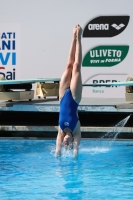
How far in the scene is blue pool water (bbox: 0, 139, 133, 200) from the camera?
6.43 m

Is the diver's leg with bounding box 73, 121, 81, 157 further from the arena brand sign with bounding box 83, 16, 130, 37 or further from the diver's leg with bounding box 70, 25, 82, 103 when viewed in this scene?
the arena brand sign with bounding box 83, 16, 130, 37

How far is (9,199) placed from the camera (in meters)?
6.11

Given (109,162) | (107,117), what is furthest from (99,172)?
(107,117)

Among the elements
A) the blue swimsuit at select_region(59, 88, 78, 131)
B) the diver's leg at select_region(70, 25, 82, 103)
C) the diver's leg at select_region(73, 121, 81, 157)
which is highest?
the diver's leg at select_region(70, 25, 82, 103)

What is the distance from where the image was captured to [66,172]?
7.61m

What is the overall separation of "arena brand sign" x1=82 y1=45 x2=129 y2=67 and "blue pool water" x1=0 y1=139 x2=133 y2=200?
12.1 ft

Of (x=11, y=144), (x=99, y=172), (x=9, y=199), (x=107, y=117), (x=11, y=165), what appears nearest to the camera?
(x=9, y=199)

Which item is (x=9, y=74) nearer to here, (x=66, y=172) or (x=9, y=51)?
(x=9, y=51)

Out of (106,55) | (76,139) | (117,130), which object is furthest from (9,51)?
(76,139)

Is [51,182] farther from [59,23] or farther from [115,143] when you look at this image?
[59,23]

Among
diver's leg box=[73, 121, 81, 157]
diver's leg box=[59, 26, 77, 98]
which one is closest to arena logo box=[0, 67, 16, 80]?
diver's leg box=[59, 26, 77, 98]

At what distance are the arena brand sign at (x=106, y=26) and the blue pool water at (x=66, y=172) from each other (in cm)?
399

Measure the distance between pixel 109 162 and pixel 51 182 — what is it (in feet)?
5.17

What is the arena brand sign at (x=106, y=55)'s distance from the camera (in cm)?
A: 1356
